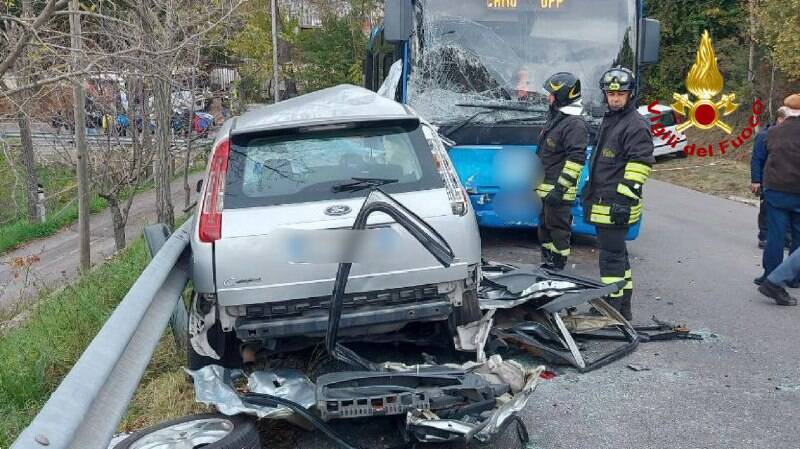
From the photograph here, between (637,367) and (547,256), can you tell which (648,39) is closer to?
(547,256)

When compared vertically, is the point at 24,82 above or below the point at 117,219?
above

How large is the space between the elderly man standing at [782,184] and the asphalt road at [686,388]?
0.44 meters

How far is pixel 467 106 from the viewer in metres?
8.21

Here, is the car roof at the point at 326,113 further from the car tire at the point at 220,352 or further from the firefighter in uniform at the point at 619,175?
the firefighter in uniform at the point at 619,175

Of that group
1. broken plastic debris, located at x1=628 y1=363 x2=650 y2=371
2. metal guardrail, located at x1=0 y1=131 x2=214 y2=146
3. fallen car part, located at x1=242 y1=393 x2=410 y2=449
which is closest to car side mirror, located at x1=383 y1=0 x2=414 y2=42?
broken plastic debris, located at x1=628 y1=363 x2=650 y2=371

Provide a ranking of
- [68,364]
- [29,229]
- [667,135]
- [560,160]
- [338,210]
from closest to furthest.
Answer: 1. [338,210]
2. [68,364]
3. [560,160]
4. [29,229]
5. [667,135]

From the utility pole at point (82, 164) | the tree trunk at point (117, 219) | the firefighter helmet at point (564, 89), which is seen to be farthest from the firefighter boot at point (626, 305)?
the tree trunk at point (117, 219)

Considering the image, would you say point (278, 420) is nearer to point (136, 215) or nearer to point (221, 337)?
point (221, 337)

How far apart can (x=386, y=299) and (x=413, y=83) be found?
15.0ft

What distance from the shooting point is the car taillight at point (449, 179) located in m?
4.32

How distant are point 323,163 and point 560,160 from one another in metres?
3.37

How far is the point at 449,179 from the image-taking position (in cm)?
450

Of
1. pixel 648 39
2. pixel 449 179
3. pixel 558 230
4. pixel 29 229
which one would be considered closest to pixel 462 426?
pixel 449 179

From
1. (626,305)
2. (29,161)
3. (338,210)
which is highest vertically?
(338,210)
